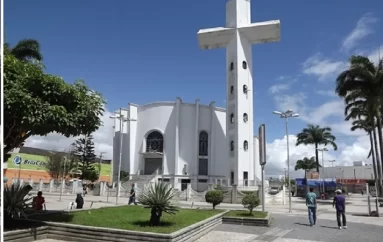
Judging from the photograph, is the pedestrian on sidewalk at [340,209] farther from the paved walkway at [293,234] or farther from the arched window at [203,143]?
the arched window at [203,143]

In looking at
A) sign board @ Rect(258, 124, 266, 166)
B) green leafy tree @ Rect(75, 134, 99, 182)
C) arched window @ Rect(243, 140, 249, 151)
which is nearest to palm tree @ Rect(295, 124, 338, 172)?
arched window @ Rect(243, 140, 249, 151)

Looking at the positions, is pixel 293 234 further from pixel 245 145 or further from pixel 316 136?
pixel 316 136

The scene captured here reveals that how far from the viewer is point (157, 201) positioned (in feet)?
34.8

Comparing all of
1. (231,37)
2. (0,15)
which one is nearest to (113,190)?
(231,37)

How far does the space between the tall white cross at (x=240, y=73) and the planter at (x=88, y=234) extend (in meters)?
29.7

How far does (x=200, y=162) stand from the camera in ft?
161

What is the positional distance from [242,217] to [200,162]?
35.3 metres

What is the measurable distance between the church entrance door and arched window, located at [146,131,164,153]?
4.59 feet

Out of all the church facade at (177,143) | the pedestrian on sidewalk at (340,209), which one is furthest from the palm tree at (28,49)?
the church facade at (177,143)

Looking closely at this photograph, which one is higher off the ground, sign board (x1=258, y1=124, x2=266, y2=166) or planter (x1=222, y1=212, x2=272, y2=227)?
sign board (x1=258, y1=124, x2=266, y2=166)

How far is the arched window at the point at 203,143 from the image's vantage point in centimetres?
4962

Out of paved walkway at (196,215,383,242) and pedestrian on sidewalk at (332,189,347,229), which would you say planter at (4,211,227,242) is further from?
pedestrian on sidewalk at (332,189,347,229)

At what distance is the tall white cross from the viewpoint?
131 feet

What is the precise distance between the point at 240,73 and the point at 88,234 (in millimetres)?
33623
